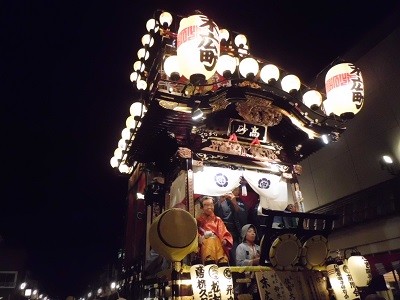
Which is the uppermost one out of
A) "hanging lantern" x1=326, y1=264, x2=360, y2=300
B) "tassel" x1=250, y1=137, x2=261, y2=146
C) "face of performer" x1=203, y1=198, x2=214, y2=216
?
"tassel" x1=250, y1=137, x2=261, y2=146

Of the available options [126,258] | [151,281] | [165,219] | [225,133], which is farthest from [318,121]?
[126,258]

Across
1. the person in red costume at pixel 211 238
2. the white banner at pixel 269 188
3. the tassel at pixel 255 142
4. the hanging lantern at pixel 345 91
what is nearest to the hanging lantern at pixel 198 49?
the tassel at pixel 255 142

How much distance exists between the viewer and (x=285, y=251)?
311 inches

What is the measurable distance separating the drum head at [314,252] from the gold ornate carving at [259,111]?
14.1ft

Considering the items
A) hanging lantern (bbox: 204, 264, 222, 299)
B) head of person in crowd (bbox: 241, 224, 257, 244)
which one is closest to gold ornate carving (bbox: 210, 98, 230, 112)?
head of person in crowd (bbox: 241, 224, 257, 244)

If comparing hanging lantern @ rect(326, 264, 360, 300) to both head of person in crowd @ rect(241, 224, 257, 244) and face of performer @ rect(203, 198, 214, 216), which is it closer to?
head of person in crowd @ rect(241, 224, 257, 244)

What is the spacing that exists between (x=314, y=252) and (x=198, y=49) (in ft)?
22.3

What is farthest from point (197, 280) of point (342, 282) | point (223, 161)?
point (342, 282)

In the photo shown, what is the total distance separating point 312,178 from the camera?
24344 mm

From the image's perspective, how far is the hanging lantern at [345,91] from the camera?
9.41 metres

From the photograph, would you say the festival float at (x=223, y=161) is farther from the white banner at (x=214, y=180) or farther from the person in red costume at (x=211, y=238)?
the person in red costume at (x=211, y=238)

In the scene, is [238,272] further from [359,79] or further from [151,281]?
[359,79]

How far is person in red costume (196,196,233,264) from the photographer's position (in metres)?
7.80

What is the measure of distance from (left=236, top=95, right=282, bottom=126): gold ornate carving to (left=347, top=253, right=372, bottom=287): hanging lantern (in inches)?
206
